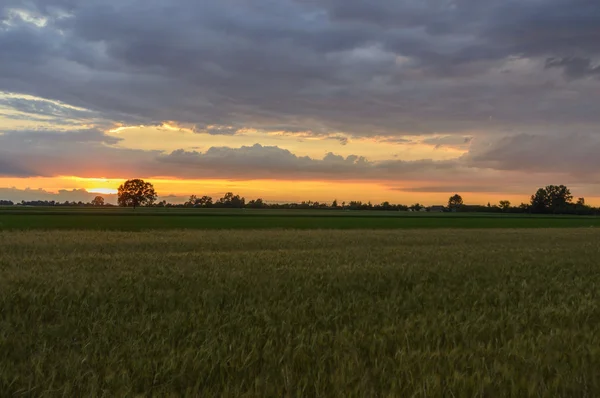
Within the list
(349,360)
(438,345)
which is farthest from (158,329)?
(438,345)

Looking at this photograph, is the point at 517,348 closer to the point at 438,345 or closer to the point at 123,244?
the point at 438,345

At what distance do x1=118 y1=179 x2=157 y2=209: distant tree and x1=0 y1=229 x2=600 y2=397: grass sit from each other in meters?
175

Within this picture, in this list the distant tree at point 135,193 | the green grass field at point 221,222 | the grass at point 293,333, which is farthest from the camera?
the distant tree at point 135,193

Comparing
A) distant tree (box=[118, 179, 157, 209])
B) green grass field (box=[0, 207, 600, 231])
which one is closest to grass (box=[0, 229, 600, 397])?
green grass field (box=[0, 207, 600, 231])

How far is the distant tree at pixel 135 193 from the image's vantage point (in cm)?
17550

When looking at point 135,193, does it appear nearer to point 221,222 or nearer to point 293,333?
point 221,222

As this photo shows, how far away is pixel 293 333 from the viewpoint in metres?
6.53

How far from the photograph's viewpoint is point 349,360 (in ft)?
17.4

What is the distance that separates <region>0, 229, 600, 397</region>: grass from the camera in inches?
184

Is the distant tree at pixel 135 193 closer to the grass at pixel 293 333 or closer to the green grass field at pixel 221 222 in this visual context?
the green grass field at pixel 221 222

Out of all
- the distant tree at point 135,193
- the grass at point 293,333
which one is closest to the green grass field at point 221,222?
the grass at point 293,333

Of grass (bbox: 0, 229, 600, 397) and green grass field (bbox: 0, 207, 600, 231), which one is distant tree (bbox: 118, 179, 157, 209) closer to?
green grass field (bbox: 0, 207, 600, 231)

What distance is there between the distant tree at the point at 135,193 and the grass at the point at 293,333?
17511 cm

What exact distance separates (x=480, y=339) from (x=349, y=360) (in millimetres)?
2390
